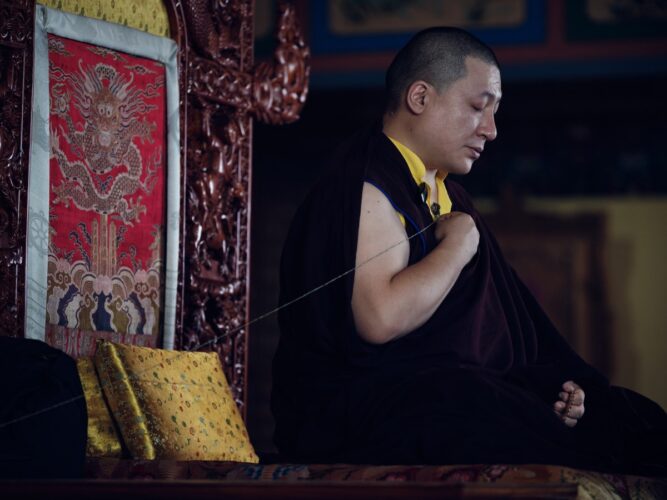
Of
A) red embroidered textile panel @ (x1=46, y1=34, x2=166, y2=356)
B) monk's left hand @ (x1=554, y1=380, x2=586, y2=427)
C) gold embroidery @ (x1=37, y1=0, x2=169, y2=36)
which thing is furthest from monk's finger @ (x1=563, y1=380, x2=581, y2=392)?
gold embroidery @ (x1=37, y1=0, x2=169, y2=36)

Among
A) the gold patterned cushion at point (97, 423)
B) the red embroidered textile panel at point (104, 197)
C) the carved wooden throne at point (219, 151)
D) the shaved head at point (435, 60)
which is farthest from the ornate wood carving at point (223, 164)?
the shaved head at point (435, 60)

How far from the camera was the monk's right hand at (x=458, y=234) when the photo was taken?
2564 mm

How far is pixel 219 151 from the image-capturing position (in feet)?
11.3

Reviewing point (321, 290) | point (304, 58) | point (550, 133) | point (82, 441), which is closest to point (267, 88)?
point (304, 58)

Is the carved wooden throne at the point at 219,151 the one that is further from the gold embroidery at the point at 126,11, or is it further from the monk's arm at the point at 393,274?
the monk's arm at the point at 393,274

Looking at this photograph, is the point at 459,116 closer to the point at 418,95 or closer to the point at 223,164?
the point at 418,95

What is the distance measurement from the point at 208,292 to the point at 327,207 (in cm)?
83

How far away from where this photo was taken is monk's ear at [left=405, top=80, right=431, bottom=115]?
9.08 ft

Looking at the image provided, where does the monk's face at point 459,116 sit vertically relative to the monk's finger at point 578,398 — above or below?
above

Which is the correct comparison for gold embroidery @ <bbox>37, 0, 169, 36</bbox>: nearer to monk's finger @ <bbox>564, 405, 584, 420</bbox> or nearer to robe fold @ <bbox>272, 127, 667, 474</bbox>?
robe fold @ <bbox>272, 127, 667, 474</bbox>

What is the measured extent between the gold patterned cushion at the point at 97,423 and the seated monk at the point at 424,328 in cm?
36

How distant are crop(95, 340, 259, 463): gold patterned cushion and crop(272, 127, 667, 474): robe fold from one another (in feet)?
0.60

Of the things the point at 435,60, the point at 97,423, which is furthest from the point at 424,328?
the point at 97,423

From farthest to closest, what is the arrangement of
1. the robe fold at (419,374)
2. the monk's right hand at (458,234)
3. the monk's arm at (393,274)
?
the monk's right hand at (458,234), the monk's arm at (393,274), the robe fold at (419,374)
